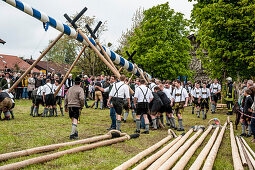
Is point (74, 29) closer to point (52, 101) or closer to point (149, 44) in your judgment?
point (52, 101)

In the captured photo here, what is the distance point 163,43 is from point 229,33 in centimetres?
1149

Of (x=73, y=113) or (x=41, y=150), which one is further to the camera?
(x=73, y=113)

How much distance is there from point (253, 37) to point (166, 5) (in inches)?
615

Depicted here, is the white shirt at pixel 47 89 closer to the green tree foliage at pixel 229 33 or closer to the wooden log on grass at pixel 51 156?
the wooden log on grass at pixel 51 156

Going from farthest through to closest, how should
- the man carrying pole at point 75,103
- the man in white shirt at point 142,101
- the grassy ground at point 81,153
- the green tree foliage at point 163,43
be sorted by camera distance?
the green tree foliage at point 163,43
the man in white shirt at point 142,101
the man carrying pole at point 75,103
the grassy ground at point 81,153

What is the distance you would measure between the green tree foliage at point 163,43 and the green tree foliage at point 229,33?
959 cm

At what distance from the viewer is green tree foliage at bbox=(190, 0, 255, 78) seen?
65.6 ft

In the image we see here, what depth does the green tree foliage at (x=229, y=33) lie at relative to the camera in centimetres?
2000

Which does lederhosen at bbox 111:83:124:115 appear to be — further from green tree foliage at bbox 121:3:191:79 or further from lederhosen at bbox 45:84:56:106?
green tree foliage at bbox 121:3:191:79

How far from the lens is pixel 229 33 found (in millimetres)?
21125

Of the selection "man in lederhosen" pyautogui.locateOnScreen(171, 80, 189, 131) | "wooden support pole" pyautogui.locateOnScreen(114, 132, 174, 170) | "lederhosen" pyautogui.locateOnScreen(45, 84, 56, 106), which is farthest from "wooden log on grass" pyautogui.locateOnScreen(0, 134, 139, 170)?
"lederhosen" pyautogui.locateOnScreen(45, 84, 56, 106)

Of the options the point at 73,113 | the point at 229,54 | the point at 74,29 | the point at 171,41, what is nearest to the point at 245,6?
the point at 229,54

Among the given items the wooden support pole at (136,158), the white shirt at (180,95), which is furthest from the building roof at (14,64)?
the wooden support pole at (136,158)

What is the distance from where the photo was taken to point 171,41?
33000 millimetres
